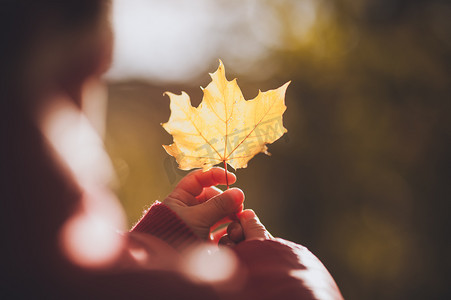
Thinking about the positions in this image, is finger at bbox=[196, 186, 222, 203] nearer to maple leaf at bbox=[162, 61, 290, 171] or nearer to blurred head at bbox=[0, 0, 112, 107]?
maple leaf at bbox=[162, 61, 290, 171]

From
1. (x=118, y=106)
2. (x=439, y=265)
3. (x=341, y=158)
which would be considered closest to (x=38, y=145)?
(x=341, y=158)

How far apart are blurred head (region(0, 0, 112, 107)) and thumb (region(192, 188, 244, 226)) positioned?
1.46 ft

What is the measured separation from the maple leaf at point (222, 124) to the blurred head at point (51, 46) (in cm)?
32

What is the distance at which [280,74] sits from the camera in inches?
130

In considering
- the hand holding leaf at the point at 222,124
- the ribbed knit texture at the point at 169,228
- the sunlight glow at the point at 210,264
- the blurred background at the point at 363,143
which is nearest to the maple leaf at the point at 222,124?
the hand holding leaf at the point at 222,124

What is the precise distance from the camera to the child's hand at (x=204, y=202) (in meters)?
0.84

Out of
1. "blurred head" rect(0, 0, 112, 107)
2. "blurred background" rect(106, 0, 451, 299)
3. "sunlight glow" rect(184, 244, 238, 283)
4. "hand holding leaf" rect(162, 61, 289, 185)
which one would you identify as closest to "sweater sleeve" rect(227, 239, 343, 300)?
"sunlight glow" rect(184, 244, 238, 283)

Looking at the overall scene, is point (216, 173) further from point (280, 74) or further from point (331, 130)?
point (280, 74)

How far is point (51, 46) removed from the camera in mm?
468

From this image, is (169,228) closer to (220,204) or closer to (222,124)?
(220,204)

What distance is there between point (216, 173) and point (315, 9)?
8.58 feet

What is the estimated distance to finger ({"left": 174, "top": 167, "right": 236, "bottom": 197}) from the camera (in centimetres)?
96

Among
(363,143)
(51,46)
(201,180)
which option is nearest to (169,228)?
(201,180)

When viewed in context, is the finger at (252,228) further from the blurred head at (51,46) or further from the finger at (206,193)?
the blurred head at (51,46)
